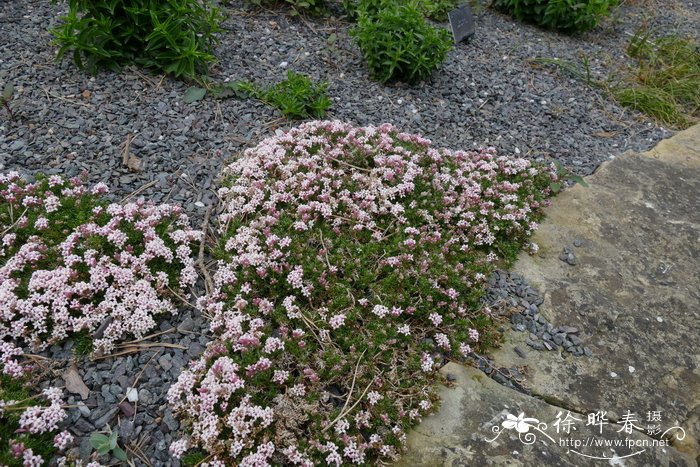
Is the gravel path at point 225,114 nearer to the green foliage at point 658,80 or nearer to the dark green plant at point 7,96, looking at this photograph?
the dark green plant at point 7,96

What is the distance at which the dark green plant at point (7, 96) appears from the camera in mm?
4723

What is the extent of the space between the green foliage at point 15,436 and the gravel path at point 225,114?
0.57 ft

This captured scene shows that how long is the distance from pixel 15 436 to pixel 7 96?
12.3 ft

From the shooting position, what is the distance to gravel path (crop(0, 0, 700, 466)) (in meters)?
3.20

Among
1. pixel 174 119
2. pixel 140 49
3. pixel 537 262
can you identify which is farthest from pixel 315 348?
pixel 140 49

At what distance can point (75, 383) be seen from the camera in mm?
2986

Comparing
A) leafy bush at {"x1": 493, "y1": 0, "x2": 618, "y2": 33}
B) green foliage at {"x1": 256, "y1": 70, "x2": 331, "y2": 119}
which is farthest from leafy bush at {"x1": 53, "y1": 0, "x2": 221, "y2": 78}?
leafy bush at {"x1": 493, "y1": 0, "x2": 618, "y2": 33}

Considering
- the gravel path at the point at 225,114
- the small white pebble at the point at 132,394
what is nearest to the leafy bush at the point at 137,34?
the gravel path at the point at 225,114

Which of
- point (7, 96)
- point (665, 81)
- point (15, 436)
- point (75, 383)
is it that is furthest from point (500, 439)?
point (665, 81)

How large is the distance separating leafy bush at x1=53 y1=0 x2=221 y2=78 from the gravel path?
0.20 meters

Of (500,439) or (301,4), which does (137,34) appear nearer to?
(301,4)

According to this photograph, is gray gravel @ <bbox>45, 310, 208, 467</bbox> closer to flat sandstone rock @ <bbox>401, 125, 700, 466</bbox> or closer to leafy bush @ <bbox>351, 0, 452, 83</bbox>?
flat sandstone rock @ <bbox>401, 125, 700, 466</bbox>

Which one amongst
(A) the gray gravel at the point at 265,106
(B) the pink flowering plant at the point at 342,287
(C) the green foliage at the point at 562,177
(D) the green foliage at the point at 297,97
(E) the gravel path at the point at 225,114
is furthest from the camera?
(D) the green foliage at the point at 297,97

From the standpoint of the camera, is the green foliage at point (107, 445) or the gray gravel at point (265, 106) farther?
the gray gravel at point (265, 106)
